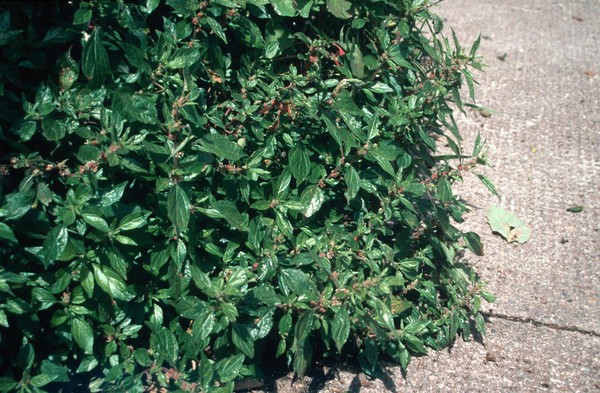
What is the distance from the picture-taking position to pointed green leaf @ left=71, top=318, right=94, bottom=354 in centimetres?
249

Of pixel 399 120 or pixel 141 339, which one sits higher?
pixel 399 120

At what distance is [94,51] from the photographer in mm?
2424

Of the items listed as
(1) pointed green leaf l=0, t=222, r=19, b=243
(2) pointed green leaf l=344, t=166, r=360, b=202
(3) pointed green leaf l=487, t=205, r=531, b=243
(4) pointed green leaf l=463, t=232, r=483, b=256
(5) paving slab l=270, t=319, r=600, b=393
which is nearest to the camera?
(1) pointed green leaf l=0, t=222, r=19, b=243

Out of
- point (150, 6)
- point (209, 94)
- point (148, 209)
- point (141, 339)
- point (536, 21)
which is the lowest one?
point (536, 21)

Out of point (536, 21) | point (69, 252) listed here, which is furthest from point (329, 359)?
point (536, 21)

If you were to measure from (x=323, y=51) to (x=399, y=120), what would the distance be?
42 centimetres

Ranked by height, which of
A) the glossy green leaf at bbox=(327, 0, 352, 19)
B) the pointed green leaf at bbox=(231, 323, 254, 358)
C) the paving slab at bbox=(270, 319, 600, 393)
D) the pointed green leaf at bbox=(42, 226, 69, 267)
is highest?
the glossy green leaf at bbox=(327, 0, 352, 19)

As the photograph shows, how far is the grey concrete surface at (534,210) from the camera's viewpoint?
313cm

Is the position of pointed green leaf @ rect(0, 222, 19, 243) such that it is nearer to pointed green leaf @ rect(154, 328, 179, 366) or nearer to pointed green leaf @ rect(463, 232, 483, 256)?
pointed green leaf @ rect(154, 328, 179, 366)

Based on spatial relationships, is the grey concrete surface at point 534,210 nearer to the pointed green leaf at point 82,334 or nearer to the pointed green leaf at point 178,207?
the pointed green leaf at point 82,334

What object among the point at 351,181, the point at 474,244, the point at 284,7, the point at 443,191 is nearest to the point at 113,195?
the point at 351,181

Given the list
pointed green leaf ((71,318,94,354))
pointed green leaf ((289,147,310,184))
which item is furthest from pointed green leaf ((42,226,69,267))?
pointed green leaf ((289,147,310,184))

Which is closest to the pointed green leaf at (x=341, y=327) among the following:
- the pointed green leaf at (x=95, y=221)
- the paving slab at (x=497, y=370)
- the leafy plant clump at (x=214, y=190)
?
the leafy plant clump at (x=214, y=190)

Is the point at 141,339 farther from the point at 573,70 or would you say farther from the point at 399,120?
the point at 573,70
